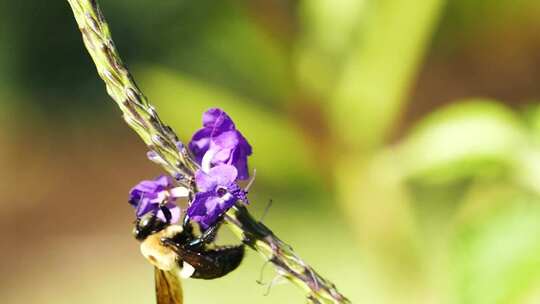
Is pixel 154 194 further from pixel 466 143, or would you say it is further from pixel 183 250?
pixel 466 143

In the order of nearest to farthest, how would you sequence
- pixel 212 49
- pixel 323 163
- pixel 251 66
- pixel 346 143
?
pixel 346 143
pixel 323 163
pixel 251 66
pixel 212 49

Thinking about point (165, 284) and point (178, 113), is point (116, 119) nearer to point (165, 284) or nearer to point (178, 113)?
point (178, 113)

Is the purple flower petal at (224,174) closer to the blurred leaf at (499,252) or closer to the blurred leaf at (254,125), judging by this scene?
the blurred leaf at (499,252)

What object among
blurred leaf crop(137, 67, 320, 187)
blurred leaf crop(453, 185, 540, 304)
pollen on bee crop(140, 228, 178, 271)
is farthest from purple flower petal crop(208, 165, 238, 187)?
blurred leaf crop(137, 67, 320, 187)

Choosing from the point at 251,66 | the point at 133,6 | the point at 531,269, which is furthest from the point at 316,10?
the point at 133,6

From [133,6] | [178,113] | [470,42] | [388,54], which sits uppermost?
[470,42]

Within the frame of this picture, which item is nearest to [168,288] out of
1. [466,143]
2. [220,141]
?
[220,141]

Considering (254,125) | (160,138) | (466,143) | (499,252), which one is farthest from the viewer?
(254,125)
